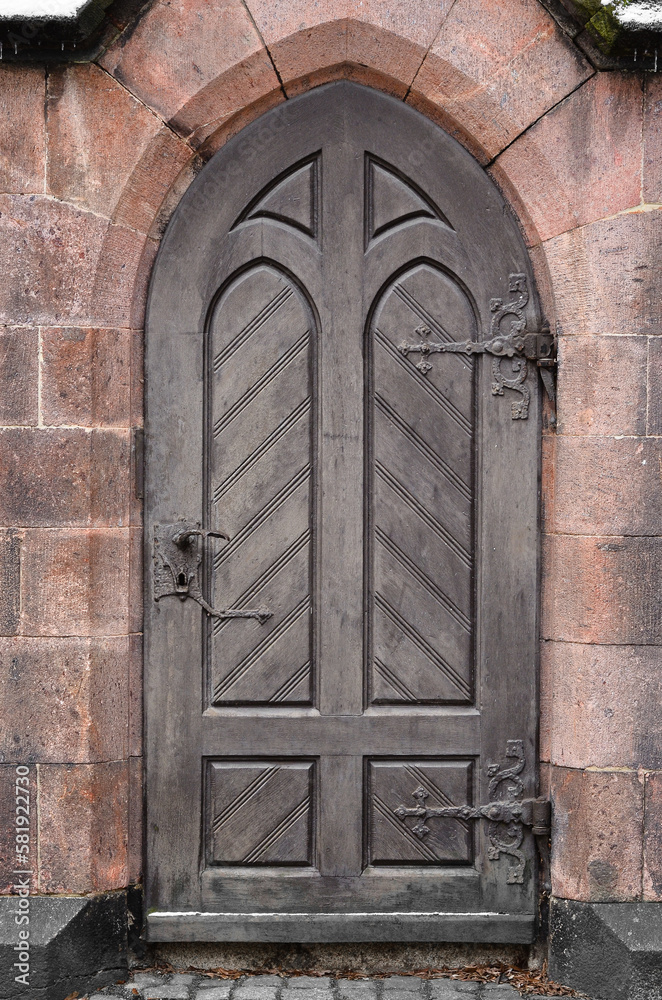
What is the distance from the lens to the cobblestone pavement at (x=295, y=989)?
336cm

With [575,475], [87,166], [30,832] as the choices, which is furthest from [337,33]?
[30,832]

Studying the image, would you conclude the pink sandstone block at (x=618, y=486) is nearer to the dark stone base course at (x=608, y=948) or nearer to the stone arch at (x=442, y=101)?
the stone arch at (x=442, y=101)

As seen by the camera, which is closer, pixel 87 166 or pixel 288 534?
pixel 87 166

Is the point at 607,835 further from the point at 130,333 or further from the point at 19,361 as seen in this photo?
the point at 19,361

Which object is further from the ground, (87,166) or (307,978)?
(87,166)

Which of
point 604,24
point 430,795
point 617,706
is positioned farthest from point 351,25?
point 430,795

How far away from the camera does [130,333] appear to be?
346 cm

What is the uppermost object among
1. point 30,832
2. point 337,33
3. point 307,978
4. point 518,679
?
point 337,33

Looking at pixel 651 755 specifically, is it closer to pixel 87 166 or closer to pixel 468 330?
pixel 468 330

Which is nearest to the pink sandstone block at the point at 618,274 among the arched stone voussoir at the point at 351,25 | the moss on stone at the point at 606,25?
the moss on stone at the point at 606,25

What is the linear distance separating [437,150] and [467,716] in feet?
6.58

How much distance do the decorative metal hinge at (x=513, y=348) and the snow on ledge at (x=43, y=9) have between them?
150cm

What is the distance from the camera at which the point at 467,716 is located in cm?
359

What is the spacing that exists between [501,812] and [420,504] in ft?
3.71
